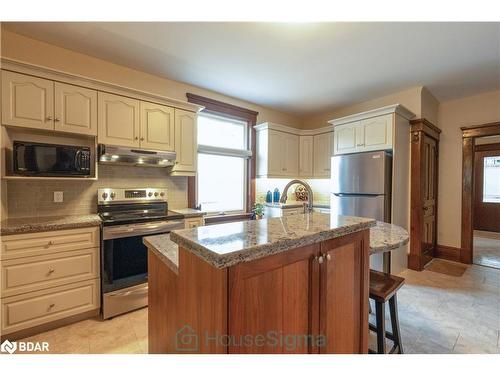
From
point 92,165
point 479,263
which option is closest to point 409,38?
point 92,165

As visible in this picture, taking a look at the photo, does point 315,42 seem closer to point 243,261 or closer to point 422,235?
point 243,261

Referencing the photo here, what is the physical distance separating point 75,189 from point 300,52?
284 centimetres

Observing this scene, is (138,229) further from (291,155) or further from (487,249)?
(487,249)

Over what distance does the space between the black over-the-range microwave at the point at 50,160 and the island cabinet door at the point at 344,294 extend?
2.42 meters


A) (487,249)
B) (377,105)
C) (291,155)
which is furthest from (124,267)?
(487,249)

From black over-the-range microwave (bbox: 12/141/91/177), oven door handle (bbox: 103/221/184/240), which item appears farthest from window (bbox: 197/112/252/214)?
black over-the-range microwave (bbox: 12/141/91/177)

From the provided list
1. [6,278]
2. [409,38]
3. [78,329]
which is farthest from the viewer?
[409,38]

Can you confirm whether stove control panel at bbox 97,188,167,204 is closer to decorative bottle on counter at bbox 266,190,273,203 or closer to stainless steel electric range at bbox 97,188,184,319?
stainless steel electric range at bbox 97,188,184,319

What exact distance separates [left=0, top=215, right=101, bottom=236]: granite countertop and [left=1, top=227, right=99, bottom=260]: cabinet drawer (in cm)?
4

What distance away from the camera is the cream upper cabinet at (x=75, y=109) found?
223 centimetres

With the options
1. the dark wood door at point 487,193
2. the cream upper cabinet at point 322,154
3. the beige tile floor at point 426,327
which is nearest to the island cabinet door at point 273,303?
the beige tile floor at point 426,327

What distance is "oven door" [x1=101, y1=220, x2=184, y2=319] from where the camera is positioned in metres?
2.27
